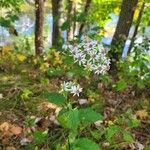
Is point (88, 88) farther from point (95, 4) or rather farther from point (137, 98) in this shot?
point (95, 4)

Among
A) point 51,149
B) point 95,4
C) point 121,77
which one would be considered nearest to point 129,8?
point 121,77

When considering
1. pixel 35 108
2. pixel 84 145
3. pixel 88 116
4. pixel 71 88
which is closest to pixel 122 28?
pixel 35 108

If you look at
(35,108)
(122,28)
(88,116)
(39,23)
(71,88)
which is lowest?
(39,23)

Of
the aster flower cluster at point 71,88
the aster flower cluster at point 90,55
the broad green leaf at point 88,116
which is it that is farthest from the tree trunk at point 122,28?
the broad green leaf at point 88,116

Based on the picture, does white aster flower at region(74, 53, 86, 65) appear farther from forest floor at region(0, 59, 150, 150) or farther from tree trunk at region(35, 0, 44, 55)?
tree trunk at region(35, 0, 44, 55)

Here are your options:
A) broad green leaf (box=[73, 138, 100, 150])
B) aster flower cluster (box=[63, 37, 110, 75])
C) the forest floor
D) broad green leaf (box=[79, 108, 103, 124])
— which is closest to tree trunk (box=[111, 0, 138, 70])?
the forest floor

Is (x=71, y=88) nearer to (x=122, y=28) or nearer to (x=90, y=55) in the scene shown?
(x=90, y=55)
